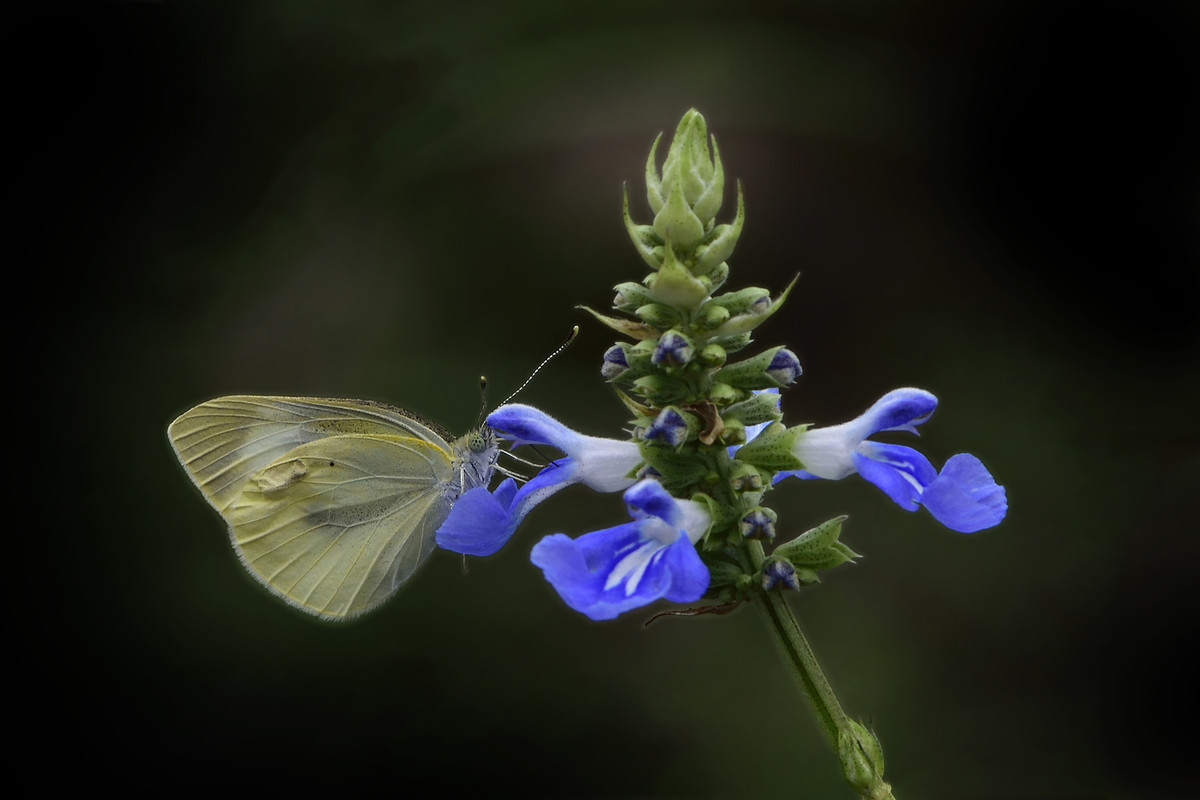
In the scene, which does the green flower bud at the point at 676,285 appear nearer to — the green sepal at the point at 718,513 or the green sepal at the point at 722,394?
the green sepal at the point at 722,394

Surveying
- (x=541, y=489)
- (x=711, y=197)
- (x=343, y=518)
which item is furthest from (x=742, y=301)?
(x=343, y=518)

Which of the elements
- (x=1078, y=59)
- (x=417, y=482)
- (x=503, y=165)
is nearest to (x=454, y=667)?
(x=417, y=482)

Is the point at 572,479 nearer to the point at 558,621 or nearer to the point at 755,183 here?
the point at 558,621

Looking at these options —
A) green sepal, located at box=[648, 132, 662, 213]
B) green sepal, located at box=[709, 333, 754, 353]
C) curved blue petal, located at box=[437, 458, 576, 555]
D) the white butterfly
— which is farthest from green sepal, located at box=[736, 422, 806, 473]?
the white butterfly

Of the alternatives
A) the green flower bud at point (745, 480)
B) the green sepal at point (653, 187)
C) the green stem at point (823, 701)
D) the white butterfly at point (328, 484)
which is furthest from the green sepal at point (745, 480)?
the white butterfly at point (328, 484)

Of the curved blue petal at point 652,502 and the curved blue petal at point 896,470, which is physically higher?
the curved blue petal at point 652,502

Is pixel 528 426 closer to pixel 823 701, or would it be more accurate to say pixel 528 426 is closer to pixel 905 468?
pixel 905 468

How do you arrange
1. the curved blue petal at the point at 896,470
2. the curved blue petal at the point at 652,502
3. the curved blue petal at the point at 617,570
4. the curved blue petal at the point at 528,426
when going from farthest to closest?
the curved blue petal at the point at 528,426 → the curved blue petal at the point at 896,470 → the curved blue petal at the point at 652,502 → the curved blue petal at the point at 617,570
